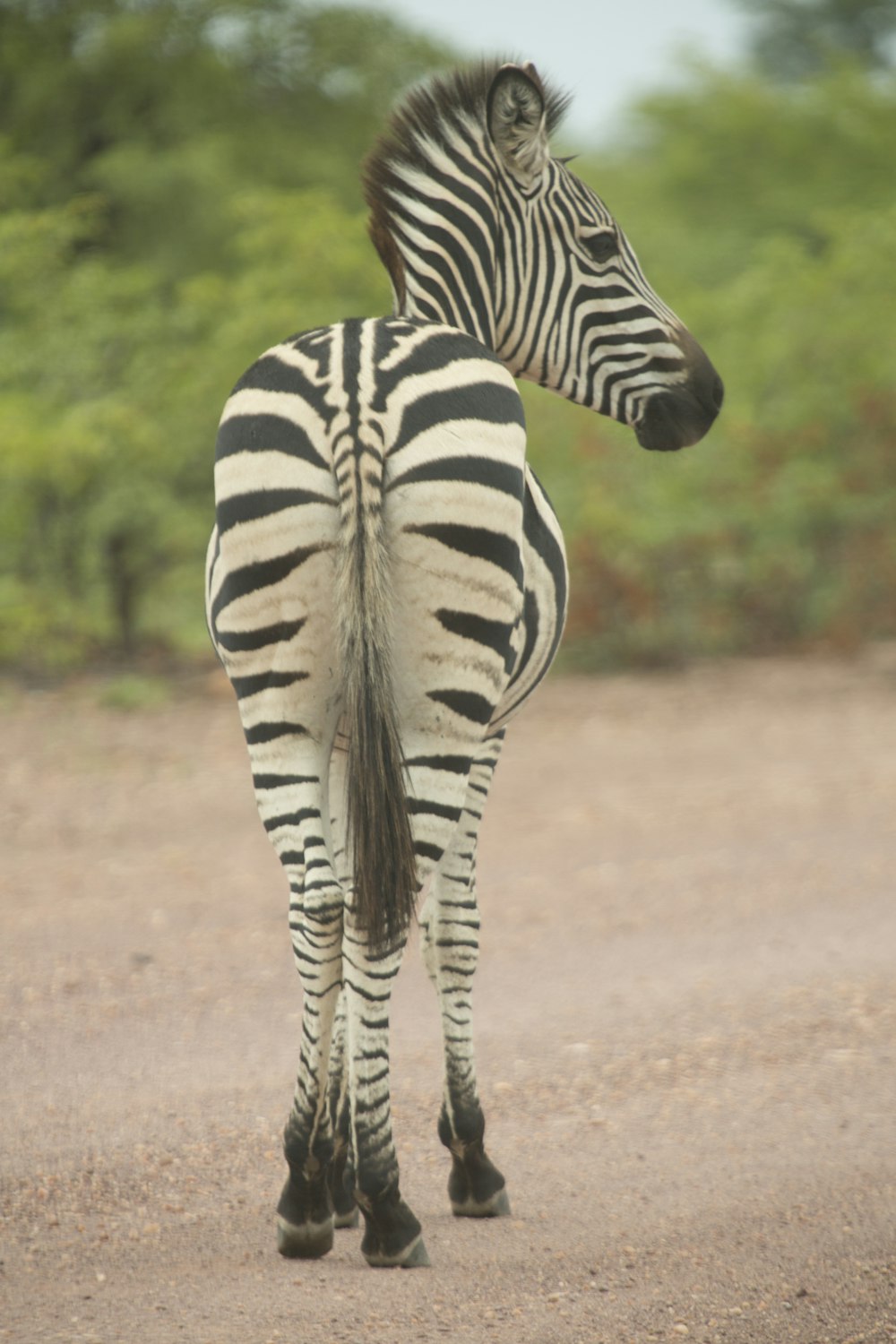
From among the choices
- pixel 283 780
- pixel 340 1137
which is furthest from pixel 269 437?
pixel 340 1137

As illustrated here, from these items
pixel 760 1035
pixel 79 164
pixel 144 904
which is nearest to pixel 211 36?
pixel 79 164

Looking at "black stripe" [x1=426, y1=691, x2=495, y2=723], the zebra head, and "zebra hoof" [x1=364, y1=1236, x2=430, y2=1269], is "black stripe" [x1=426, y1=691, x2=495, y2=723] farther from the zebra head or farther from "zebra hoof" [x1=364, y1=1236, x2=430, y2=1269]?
"zebra hoof" [x1=364, y1=1236, x2=430, y2=1269]

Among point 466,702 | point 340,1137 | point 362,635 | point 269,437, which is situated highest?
point 269,437

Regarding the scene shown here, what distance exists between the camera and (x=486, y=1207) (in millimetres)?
3688

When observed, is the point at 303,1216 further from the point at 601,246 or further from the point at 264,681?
the point at 601,246

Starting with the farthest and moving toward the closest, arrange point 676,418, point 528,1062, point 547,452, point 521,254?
→ point 547,452 < point 528,1062 < point 676,418 < point 521,254

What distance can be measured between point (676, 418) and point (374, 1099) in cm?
210

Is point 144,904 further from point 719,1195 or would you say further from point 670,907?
point 719,1195

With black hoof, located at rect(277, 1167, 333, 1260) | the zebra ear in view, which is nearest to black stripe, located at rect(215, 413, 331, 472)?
the zebra ear

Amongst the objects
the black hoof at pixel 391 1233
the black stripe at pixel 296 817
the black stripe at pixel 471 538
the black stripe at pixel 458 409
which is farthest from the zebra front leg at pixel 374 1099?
the black stripe at pixel 458 409

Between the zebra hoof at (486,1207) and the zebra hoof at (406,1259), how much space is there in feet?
A: 1.32

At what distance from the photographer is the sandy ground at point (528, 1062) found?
3.09 metres

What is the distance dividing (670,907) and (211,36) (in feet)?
62.1

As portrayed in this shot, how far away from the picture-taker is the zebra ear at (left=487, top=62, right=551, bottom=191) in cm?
363
